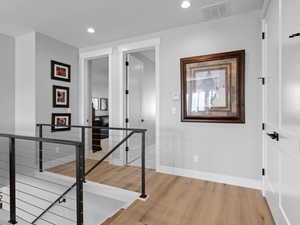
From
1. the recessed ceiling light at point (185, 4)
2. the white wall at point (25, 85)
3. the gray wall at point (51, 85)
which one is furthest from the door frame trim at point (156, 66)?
the white wall at point (25, 85)

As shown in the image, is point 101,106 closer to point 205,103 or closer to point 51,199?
point 51,199

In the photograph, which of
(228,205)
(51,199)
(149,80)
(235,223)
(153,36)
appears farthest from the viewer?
(149,80)

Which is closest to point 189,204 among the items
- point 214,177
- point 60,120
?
point 214,177

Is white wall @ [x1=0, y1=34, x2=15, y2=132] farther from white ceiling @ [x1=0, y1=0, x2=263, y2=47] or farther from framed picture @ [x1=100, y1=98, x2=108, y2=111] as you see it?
framed picture @ [x1=100, y1=98, x2=108, y2=111]

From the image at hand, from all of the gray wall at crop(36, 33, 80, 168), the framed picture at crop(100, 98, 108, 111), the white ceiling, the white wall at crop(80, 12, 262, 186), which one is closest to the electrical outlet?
the white wall at crop(80, 12, 262, 186)

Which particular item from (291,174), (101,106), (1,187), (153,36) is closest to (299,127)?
(291,174)

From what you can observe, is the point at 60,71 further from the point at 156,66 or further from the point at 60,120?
the point at 156,66

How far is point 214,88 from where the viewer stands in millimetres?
2807

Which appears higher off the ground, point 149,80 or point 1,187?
point 149,80

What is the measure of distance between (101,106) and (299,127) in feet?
23.8

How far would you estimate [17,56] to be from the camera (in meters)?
A: 3.58

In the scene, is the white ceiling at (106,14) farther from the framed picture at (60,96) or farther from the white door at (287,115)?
the framed picture at (60,96)

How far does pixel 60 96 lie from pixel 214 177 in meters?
3.55

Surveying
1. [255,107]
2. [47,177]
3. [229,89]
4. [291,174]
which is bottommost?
[47,177]
